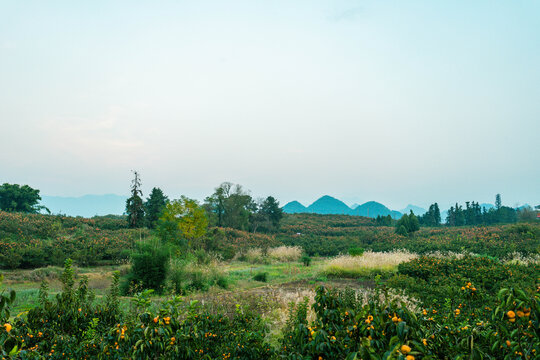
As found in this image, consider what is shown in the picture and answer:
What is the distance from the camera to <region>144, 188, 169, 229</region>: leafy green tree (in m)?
33.0

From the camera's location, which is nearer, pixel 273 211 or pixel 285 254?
pixel 285 254

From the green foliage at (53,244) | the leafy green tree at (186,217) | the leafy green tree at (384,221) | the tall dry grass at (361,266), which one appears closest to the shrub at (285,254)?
the leafy green tree at (186,217)

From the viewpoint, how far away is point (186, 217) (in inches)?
838

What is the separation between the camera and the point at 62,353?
11.7ft

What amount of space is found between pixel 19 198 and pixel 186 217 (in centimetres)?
2363

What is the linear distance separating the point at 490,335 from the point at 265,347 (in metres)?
2.27

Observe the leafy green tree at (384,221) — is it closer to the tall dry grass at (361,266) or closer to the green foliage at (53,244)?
the green foliage at (53,244)

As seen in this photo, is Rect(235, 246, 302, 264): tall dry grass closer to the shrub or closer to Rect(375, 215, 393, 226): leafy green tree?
the shrub

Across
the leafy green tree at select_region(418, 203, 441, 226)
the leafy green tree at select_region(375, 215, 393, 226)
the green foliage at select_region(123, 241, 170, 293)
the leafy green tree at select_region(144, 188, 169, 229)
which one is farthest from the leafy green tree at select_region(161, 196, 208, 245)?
the leafy green tree at select_region(418, 203, 441, 226)

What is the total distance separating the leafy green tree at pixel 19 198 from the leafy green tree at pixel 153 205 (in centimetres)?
1175

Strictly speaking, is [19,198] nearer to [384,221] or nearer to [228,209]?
[228,209]

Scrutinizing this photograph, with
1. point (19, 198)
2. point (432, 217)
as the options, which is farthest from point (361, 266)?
point (432, 217)

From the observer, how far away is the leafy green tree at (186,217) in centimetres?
2120

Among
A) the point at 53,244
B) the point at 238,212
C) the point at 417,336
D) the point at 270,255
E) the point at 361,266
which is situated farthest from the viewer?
the point at 238,212
